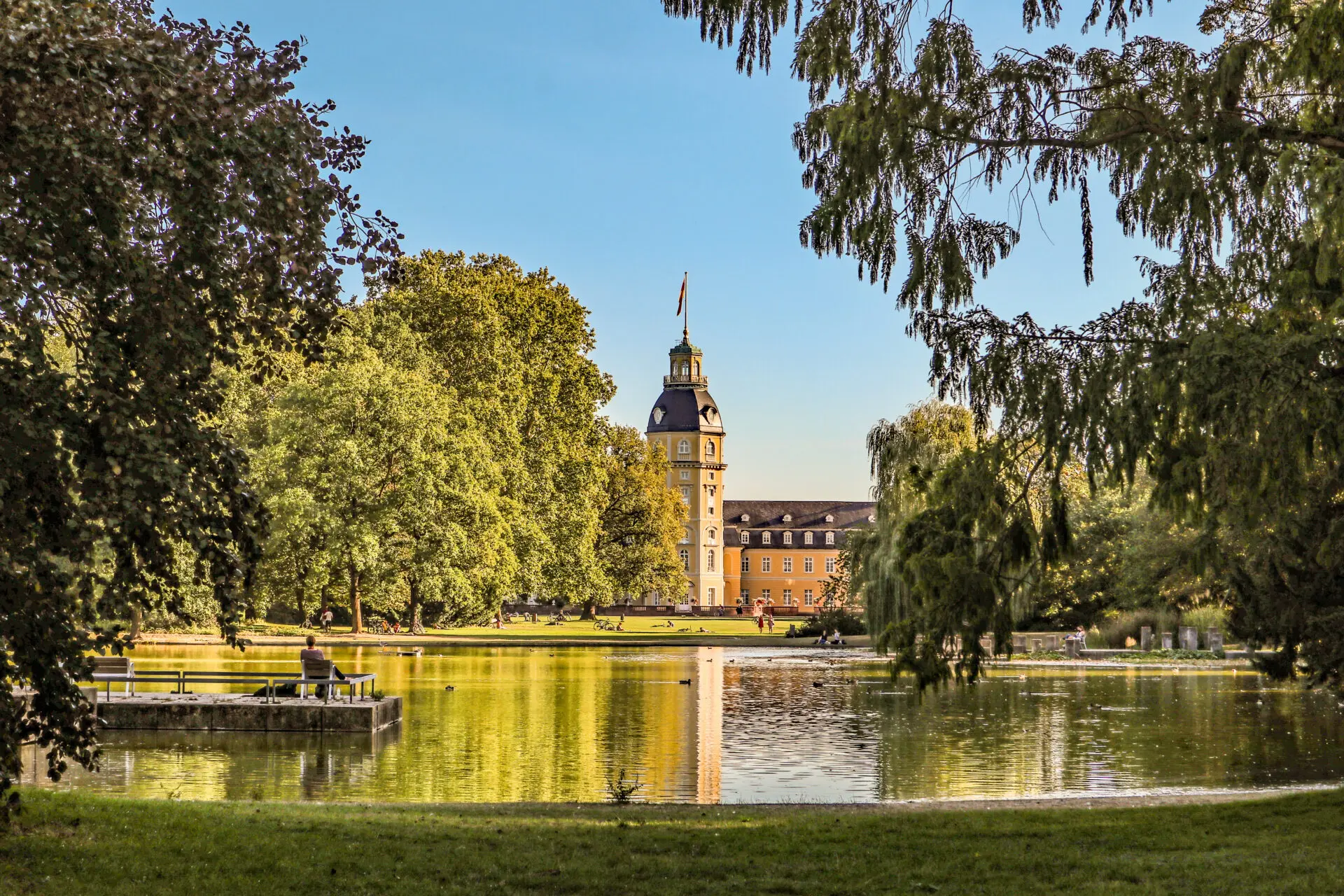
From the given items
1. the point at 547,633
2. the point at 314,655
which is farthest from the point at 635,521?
the point at 314,655

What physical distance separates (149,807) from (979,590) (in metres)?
6.07

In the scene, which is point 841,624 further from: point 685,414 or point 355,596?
point 685,414

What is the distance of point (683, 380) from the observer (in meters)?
117

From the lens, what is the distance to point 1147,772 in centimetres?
1545

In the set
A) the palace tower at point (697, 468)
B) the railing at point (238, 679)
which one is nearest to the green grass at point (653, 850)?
the railing at point (238, 679)

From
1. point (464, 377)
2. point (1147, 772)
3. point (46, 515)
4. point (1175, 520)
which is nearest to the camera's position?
point (46, 515)

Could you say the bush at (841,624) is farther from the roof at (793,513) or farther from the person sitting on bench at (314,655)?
the roof at (793,513)

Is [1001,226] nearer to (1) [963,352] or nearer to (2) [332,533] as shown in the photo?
(1) [963,352]

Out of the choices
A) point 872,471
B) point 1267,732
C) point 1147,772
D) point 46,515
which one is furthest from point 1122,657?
point 46,515

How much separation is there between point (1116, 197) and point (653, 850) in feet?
17.5

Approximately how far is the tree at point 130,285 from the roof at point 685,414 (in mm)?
107039

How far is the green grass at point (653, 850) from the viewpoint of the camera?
805 cm

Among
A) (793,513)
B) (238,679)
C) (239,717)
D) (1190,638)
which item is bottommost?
(239,717)

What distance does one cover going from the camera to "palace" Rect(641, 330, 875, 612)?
113812 millimetres
